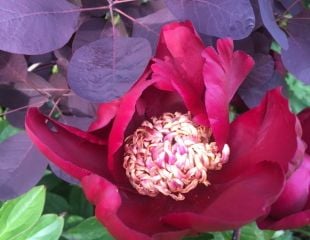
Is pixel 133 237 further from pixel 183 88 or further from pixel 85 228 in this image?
pixel 85 228

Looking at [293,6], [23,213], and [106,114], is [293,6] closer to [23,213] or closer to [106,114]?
[106,114]

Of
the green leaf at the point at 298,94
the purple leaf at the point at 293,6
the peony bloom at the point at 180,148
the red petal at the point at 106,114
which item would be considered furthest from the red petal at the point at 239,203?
the green leaf at the point at 298,94

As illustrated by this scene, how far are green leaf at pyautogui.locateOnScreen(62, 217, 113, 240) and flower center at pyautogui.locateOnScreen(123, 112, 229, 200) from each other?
172 mm

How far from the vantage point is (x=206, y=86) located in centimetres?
62

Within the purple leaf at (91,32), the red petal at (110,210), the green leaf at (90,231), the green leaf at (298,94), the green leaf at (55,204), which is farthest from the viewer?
the green leaf at (298,94)

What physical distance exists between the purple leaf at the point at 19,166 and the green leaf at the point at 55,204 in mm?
241

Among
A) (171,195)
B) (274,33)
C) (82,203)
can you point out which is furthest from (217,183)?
(82,203)

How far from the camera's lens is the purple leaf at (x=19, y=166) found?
2.28 feet

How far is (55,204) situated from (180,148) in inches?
13.4

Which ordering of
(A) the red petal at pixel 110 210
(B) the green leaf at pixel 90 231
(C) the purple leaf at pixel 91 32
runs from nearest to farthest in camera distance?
(A) the red petal at pixel 110 210
(C) the purple leaf at pixel 91 32
(B) the green leaf at pixel 90 231

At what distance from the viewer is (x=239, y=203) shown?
0.61 metres

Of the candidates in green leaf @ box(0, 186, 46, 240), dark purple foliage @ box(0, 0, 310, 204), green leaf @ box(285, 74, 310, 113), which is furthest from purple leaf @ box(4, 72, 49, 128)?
green leaf @ box(285, 74, 310, 113)

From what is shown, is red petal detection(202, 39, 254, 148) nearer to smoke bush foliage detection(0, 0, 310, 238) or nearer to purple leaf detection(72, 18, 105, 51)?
smoke bush foliage detection(0, 0, 310, 238)

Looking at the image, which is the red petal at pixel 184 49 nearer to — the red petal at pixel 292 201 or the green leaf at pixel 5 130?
the red petal at pixel 292 201
